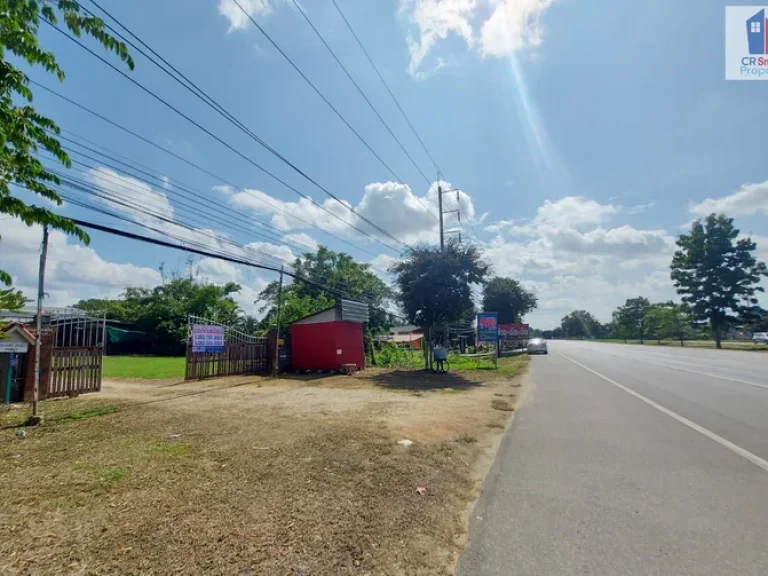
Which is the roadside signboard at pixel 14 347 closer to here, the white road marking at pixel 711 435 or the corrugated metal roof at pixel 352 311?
the corrugated metal roof at pixel 352 311

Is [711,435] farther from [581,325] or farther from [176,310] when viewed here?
[581,325]

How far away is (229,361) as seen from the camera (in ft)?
57.0

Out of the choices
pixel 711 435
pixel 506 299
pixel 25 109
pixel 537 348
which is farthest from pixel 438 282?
pixel 506 299

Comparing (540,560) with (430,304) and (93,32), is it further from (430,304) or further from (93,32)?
(430,304)

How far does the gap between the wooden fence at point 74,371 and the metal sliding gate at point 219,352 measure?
3384 millimetres

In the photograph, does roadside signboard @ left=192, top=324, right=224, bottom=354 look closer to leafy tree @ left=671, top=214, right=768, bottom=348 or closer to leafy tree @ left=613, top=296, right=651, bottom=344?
leafy tree @ left=671, top=214, right=768, bottom=348

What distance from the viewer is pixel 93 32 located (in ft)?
11.0

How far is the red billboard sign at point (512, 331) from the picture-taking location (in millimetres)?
39688

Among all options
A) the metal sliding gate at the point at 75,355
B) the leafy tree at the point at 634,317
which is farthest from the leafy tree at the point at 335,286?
the leafy tree at the point at 634,317

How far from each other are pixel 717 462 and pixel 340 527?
5.03 meters

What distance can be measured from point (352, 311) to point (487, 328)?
7167 millimetres

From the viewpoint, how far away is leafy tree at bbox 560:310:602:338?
126 m

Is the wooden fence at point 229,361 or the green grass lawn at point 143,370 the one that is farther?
the green grass lawn at point 143,370

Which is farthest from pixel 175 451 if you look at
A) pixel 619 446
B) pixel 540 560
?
pixel 619 446
